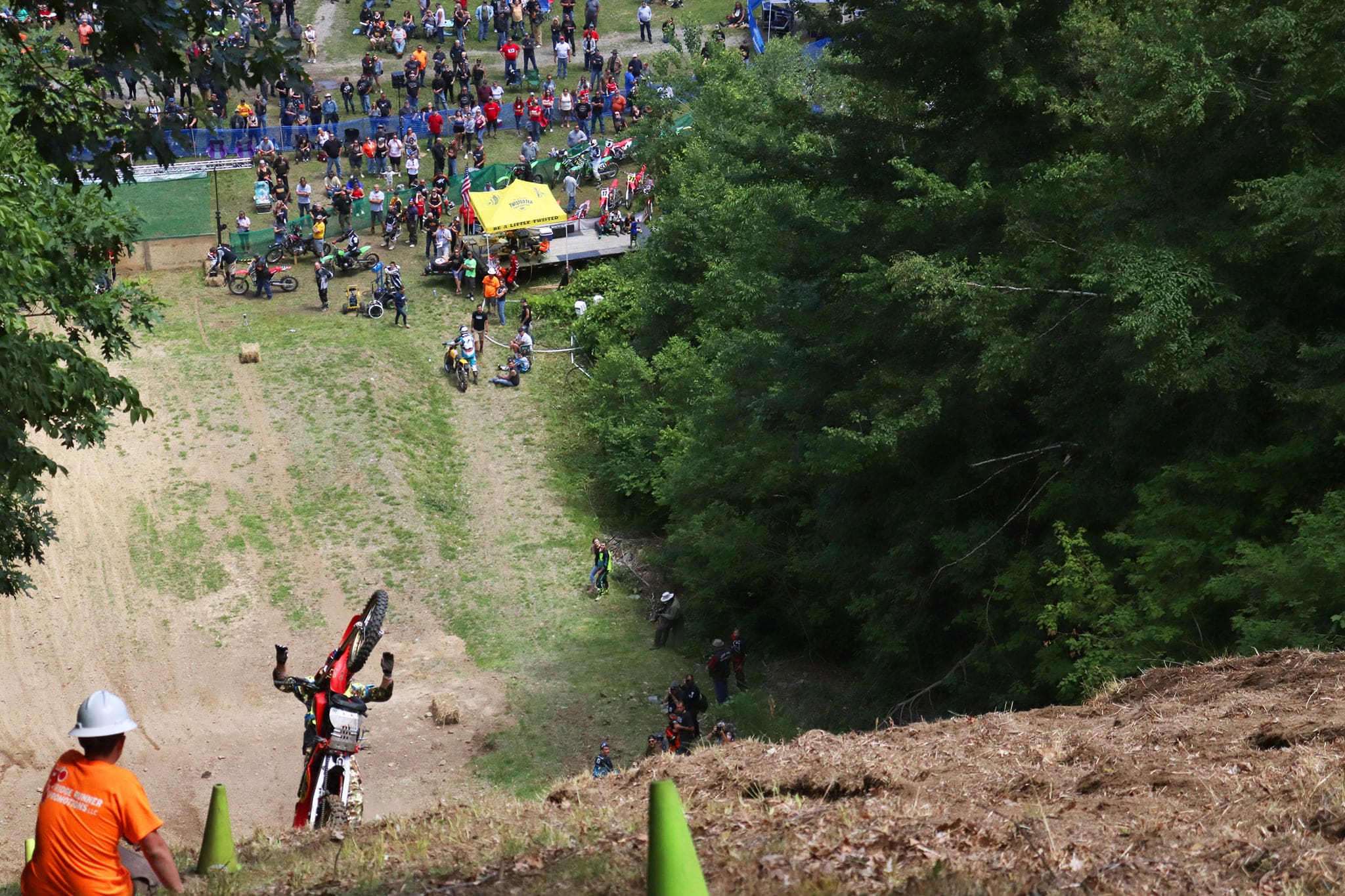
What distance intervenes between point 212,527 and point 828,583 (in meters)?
13.2

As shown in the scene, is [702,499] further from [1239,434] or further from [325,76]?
[325,76]

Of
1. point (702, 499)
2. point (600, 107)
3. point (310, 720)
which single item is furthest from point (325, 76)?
point (310, 720)

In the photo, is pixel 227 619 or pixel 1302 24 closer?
pixel 1302 24

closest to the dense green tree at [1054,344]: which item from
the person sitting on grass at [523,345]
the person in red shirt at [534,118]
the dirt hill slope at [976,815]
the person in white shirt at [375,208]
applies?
the dirt hill slope at [976,815]

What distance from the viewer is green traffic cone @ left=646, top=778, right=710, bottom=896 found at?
612cm

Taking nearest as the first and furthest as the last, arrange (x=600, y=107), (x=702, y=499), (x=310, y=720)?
(x=310, y=720)
(x=702, y=499)
(x=600, y=107)

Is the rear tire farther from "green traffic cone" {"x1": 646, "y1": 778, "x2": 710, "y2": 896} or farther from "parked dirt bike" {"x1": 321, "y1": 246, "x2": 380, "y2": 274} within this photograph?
"parked dirt bike" {"x1": 321, "y1": 246, "x2": 380, "y2": 274}

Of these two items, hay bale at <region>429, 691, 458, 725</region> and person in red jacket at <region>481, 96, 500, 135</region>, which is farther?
person in red jacket at <region>481, 96, 500, 135</region>

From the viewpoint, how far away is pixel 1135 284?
51.8ft

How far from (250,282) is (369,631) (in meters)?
30.4

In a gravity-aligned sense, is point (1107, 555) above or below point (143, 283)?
below

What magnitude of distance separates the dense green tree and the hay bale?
20.2 feet

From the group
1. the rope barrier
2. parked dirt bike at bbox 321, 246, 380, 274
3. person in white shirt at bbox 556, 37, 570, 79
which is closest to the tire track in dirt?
parked dirt bike at bbox 321, 246, 380, 274

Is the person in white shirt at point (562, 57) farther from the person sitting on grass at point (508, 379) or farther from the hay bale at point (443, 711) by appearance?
the hay bale at point (443, 711)
